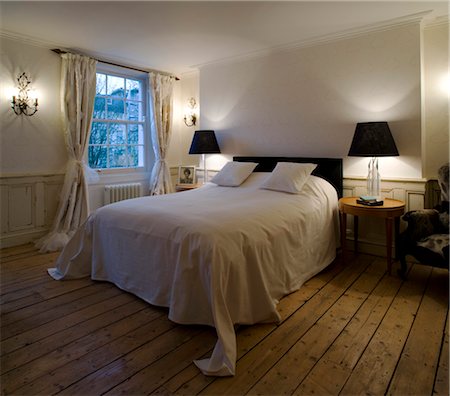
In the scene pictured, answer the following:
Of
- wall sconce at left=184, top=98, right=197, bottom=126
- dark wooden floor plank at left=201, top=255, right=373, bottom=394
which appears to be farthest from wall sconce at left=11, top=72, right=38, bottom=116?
dark wooden floor plank at left=201, top=255, right=373, bottom=394

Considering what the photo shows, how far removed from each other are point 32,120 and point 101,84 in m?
1.16

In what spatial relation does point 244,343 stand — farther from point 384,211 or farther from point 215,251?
point 384,211

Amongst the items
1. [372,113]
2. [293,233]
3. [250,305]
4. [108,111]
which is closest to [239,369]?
[250,305]

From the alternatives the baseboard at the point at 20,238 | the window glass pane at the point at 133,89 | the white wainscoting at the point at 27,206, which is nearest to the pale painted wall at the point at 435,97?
the window glass pane at the point at 133,89

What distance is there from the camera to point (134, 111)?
493 cm

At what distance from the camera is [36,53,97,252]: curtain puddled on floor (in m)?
3.85

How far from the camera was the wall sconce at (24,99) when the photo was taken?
355 cm

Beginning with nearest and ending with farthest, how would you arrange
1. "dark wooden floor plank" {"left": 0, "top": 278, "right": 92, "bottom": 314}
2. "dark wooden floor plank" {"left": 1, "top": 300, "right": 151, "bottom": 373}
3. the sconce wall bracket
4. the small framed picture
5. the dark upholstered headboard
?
"dark wooden floor plank" {"left": 1, "top": 300, "right": 151, "bottom": 373} < "dark wooden floor plank" {"left": 0, "top": 278, "right": 92, "bottom": 314} < the dark upholstered headboard < the small framed picture < the sconce wall bracket

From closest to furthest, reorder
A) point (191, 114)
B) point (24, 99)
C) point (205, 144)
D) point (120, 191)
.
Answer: point (24, 99)
point (205, 144)
point (120, 191)
point (191, 114)

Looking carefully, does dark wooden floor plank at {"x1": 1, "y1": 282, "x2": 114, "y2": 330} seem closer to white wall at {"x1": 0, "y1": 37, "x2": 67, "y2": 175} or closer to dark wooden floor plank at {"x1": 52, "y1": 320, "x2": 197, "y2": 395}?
dark wooden floor plank at {"x1": 52, "y1": 320, "x2": 197, "y2": 395}

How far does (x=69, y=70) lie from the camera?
3852mm

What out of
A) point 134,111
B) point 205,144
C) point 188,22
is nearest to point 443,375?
point 188,22

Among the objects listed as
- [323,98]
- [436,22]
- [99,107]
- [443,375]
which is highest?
[436,22]

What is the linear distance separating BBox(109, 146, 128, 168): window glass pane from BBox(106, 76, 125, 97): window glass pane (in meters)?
0.79
